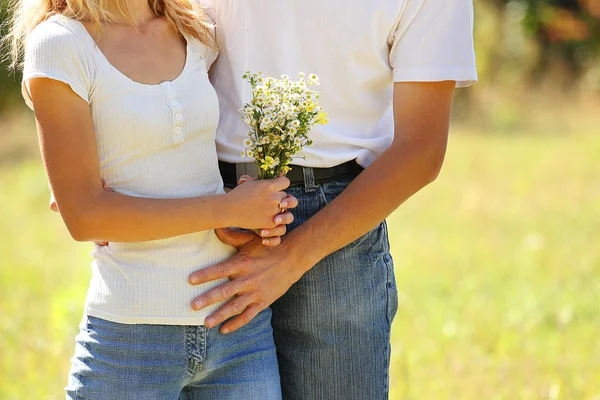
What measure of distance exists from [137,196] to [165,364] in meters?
0.42

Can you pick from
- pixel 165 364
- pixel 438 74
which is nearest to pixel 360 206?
pixel 438 74

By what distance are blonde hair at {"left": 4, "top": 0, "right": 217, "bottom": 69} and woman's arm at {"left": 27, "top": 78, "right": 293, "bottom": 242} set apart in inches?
9.4

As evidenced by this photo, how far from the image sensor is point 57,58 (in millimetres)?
2066

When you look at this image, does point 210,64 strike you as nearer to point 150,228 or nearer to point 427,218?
point 150,228

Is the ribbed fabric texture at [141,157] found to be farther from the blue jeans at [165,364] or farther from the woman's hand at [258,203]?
the woman's hand at [258,203]

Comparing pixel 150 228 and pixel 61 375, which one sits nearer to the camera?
pixel 150 228

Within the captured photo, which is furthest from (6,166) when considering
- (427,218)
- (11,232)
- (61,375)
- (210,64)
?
(210,64)

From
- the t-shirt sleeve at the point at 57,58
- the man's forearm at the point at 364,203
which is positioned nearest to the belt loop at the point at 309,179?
the man's forearm at the point at 364,203

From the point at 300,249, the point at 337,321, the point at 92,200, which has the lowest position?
the point at 337,321

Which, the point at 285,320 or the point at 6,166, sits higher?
the point at 285,320

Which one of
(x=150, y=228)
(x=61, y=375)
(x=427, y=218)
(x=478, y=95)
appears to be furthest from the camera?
(x=478, y=95)

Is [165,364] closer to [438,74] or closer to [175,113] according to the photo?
[175,113]

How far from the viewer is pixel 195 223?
84.5 inches

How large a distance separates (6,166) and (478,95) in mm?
8563
